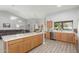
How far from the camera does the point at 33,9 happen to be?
1.87 metres

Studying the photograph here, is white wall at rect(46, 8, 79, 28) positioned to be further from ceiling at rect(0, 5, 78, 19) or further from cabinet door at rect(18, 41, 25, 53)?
cabinet door at rect(18, 41, 25, 53)

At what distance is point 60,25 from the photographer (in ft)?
6.62

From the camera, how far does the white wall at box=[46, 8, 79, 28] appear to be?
1.88 m

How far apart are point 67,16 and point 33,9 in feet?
2.91

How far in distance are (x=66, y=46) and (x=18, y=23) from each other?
5.62 ft

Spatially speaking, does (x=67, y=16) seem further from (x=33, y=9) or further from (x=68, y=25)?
(x=33, y=9)

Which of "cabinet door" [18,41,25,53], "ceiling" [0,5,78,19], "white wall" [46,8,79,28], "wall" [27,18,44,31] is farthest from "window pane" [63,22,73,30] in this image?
"cabinet door" [18,41,25,53]

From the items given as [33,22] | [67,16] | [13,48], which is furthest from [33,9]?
[13,48]

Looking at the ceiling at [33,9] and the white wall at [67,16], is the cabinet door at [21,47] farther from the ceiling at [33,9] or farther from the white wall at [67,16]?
the white wall at [67,16]

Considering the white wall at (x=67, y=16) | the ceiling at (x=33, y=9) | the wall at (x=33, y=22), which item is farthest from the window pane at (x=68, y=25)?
the wall at (x=33, y=22)

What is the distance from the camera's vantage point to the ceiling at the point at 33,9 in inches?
65.9
